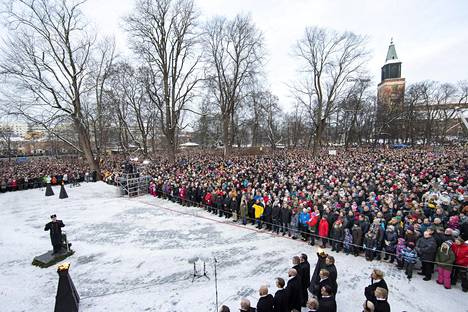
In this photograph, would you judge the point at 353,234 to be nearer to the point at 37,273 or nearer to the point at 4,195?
the point at 37,273

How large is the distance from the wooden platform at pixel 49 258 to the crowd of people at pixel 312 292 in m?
6.94

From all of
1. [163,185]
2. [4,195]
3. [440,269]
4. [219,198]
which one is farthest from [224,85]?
[440,269]

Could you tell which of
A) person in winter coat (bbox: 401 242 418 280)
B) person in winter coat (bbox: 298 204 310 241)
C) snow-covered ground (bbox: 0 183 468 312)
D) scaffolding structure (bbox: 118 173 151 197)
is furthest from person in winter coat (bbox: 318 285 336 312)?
scaffolding structure (bbox: 118 173 151 197)

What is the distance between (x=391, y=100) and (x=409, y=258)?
5557 centimetres

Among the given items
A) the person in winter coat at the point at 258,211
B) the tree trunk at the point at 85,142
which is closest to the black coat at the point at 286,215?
the person in winter coat at the point at 258,211

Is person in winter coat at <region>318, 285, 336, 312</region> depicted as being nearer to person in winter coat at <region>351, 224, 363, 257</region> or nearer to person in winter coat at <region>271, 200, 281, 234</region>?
person in winter coat at <region>351, 224, 363, 257</region>

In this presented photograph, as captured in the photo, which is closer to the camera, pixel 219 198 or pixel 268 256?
pixel 268 256

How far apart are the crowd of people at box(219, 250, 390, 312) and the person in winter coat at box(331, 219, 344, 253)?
9.58 ft

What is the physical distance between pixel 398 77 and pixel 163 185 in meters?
85.9

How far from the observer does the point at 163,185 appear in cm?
1775

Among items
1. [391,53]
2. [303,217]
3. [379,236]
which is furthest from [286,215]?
[391,53]

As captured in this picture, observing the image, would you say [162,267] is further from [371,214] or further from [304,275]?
[371,214]

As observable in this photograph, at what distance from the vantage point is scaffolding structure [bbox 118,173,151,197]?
18.7 metres

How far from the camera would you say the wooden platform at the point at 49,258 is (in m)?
8.24
